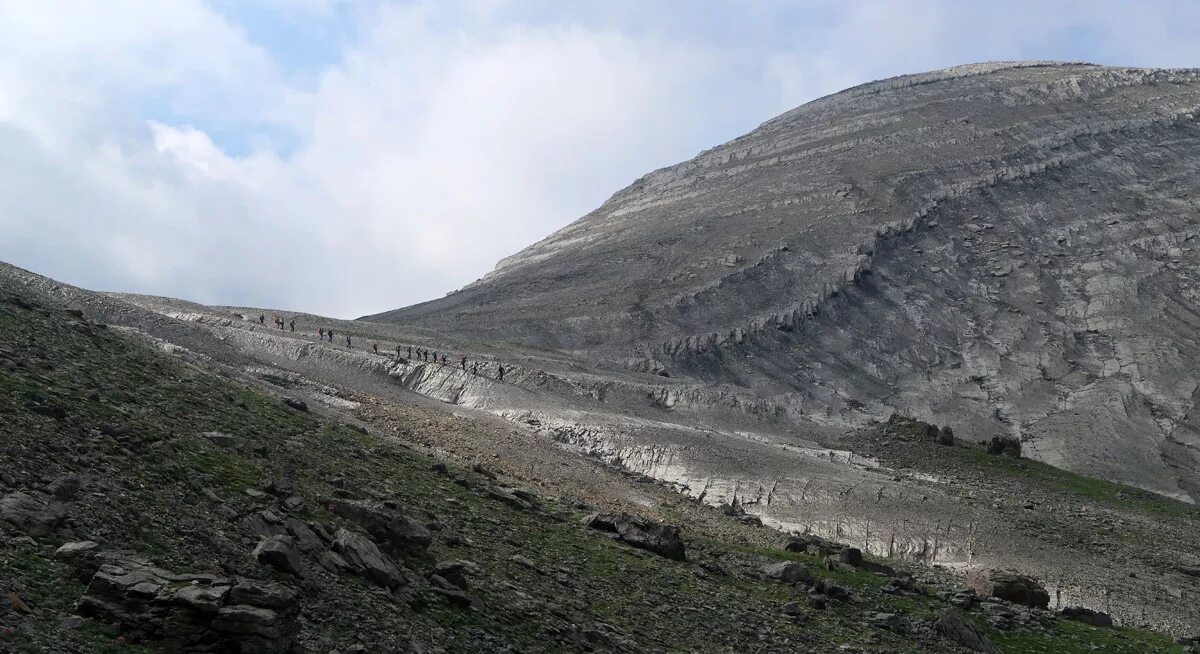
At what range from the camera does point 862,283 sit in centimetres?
13038

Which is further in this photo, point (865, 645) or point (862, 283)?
point (862, 283)

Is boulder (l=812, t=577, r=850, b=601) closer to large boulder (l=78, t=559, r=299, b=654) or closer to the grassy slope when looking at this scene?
the grassy slope

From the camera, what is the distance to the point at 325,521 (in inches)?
989

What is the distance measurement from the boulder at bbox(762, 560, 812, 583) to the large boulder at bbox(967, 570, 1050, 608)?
33.2ft

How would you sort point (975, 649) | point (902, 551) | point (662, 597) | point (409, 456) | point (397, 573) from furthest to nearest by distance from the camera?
point (902, 551) → point (409, 456) → point (975, 649) → point (662, 597) → point (397, 573)

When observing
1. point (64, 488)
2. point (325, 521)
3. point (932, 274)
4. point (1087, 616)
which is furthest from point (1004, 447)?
point (64, 488)

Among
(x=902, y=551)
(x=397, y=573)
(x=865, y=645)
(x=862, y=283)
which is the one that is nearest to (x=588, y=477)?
(x=902, y=551)

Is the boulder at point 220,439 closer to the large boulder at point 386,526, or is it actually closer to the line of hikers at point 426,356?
the large boulder at point 386,526

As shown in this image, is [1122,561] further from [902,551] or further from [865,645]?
[865,645]

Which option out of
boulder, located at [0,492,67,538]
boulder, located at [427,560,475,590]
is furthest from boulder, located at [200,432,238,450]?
boulder, located at [0,492,67,538]

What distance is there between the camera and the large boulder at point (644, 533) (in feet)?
120

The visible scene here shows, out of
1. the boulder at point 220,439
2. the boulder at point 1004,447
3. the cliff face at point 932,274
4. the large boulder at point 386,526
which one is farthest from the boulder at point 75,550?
the cliff face at point 932,274

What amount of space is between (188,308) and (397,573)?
76668mm

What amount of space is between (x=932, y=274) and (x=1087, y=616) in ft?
310
